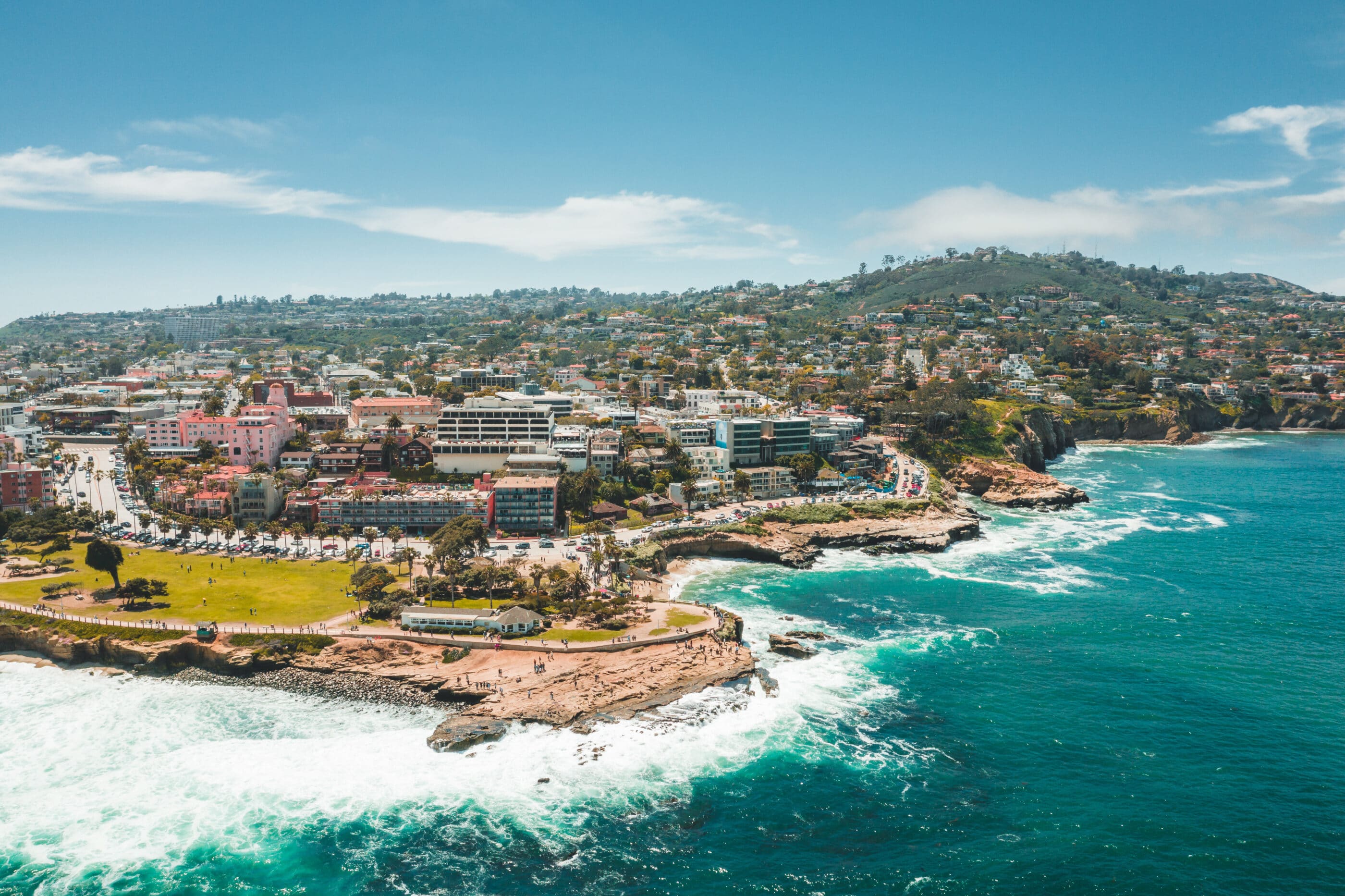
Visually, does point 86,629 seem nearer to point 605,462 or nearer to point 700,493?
point 605,462

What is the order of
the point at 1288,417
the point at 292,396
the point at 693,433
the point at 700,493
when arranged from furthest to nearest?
1. the point at 1288,417
2. the point at 292,396
3. the point at 693,433
4. the point at 700,493

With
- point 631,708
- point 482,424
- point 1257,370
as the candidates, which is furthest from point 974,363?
point 631,708

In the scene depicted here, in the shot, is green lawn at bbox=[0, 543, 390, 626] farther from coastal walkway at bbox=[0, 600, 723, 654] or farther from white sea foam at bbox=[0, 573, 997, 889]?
white sea foam at bbox=[0, 573, 997, 889]

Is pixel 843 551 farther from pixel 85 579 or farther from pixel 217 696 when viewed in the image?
pixel 85 579

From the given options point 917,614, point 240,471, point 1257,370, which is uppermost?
point 1257,370

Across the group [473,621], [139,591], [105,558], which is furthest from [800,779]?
[105,558]

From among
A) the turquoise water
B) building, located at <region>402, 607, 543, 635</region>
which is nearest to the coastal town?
building, located at <region>402, 607, 543, 635</region>
